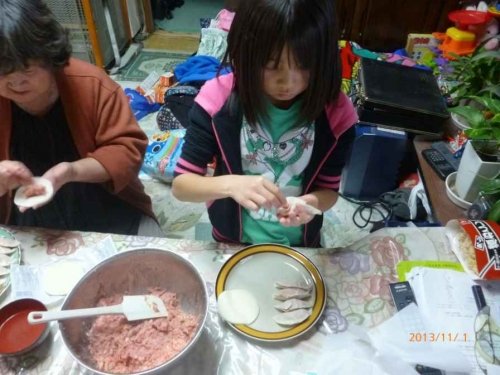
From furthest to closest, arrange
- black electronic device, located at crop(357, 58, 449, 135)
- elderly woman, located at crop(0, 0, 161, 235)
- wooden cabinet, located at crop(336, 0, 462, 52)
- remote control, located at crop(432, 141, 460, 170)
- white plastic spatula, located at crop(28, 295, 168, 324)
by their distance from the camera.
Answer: wooden cabinet, located at crop(336, 0, 462, 52) < black electronic device, located at crop(357, 58, 449, 135) < remote control, located at crop(432, 141, 460, 170) < elderly woman, located at crop(0, 0, 161, 235) < white plastic spatula, located at crop(28, 295, 168, 324)

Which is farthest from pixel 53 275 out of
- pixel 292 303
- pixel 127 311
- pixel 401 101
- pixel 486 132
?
pixel 401 101

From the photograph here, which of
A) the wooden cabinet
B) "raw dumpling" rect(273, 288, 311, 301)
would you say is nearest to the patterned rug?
the wooden cabinet

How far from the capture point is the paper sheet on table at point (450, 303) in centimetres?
74

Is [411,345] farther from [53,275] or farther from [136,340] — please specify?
[53,275]

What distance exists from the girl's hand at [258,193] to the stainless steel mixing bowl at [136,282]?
177 millimetres

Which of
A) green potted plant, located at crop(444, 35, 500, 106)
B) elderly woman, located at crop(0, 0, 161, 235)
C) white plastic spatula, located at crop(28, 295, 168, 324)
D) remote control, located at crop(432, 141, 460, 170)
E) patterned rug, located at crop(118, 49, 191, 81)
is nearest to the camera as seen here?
white plastic spatula, located at crop(28, 295, 168, 324)

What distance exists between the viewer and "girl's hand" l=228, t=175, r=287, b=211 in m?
0.79

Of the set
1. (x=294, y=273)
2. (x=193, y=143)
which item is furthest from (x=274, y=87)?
(x=294, y=273)

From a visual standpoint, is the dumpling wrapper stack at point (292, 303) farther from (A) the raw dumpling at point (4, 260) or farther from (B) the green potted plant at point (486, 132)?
(B) the green potted plant at point (486, 132)

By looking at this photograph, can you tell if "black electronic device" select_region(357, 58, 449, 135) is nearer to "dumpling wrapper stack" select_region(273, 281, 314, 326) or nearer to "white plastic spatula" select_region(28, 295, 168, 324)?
"dumpling wrapper stack" select_region(273, 281, 314, 326)

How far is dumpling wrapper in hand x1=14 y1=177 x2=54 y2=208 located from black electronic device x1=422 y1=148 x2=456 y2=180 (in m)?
1.31

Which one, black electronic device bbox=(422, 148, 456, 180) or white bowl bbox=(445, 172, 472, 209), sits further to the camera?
black electronic device bbox=(422, 148, 456, 180)
